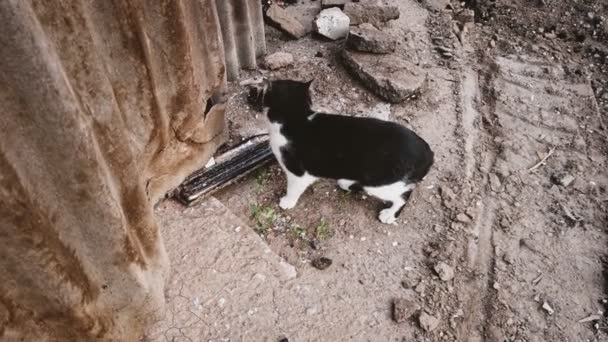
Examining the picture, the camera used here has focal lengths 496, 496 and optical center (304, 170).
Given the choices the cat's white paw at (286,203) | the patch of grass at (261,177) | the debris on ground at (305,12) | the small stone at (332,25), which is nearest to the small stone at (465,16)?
the small stone at (332,25)

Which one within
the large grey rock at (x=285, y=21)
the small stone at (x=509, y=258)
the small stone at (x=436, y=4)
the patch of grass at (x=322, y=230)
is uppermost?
the large grey rock at (x=285, y=21)

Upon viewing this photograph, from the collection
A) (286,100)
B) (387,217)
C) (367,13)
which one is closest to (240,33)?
(286,100)

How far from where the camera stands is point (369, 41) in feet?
13.2

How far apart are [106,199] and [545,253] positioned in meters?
2.67

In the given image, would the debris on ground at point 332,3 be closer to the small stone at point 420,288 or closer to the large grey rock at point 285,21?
the large grey rock at point 285,21

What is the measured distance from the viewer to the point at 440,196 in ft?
11.1

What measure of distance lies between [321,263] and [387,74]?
1755mm

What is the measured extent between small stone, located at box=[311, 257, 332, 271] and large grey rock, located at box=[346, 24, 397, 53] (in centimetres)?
194

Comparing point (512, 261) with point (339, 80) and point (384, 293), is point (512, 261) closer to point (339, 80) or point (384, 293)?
point (384, 293)

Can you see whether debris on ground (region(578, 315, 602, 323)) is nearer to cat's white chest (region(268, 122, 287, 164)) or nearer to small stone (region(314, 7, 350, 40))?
Answer: cat's white chest (region(268, 122, 287, 164))

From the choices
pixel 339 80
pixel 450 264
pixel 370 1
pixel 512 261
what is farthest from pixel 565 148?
pixel 370 1

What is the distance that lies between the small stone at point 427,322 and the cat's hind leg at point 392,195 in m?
0.68

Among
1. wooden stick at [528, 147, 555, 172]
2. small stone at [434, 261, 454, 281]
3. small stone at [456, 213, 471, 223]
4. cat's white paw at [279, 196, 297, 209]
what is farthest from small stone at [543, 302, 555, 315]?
cat's white paw at [279, 196, 297, 209]

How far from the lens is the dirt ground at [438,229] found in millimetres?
2713
